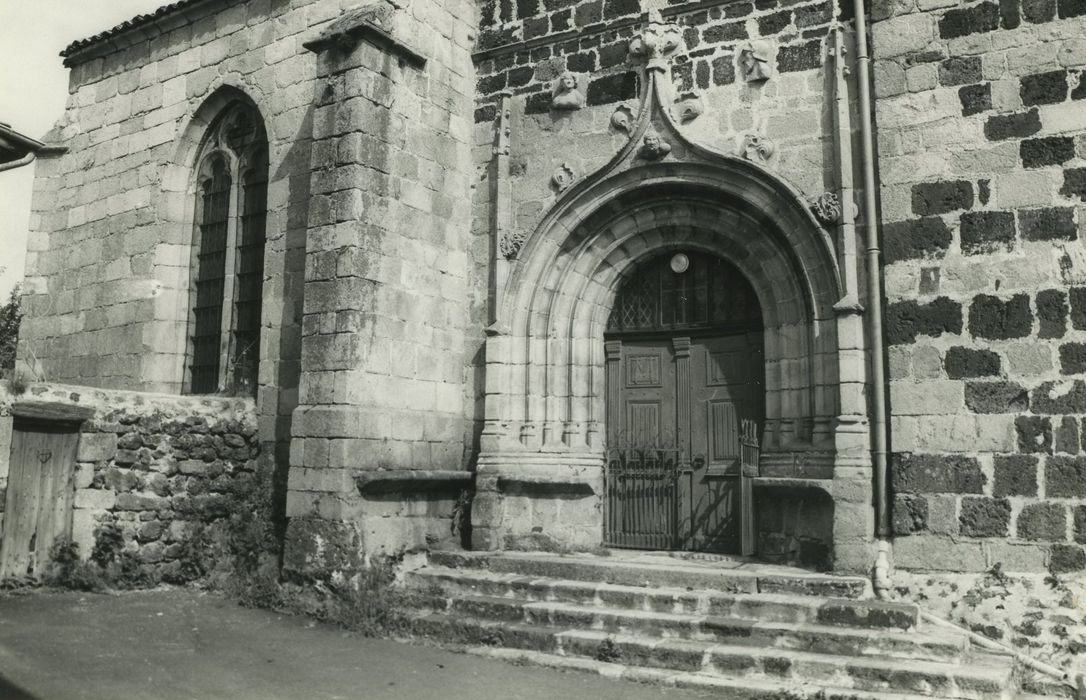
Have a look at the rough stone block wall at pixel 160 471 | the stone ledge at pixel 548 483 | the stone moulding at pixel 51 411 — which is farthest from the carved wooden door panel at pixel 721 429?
the stone moulding at pixel 51 411

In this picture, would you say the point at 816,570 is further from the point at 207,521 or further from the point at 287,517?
the point at 207,521

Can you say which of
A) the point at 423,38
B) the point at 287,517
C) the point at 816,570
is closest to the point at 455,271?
the point at 423,38

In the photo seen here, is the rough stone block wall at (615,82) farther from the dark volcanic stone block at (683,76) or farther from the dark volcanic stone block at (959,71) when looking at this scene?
the dark volcanic stone block at (959,71)

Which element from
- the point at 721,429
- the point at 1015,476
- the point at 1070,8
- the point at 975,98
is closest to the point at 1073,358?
the point at 1015,476

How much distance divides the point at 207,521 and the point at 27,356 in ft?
14.1

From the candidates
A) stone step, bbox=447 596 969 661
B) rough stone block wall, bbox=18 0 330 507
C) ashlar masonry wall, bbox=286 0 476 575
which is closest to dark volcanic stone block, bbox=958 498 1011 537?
stone step, bbox=447 596 969 661

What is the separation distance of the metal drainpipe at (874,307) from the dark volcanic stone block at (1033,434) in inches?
34.7

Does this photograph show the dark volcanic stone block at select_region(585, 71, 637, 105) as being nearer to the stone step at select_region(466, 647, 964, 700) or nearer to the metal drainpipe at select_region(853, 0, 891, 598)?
the metal drainpipe at select_region(853, 0, 891, 598)

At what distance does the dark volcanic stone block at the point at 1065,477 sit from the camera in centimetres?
613

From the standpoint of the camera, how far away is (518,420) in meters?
8.51

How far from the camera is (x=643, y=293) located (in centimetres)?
870

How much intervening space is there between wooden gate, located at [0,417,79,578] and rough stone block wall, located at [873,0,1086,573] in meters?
6.55

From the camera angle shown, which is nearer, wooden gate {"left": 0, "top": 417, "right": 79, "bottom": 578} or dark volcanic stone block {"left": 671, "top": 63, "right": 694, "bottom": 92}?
wooden gate {"left": 0, "top": 417, "right": 79, "bottom": 578}

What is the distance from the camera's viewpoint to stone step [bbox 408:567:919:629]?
19.5ft
